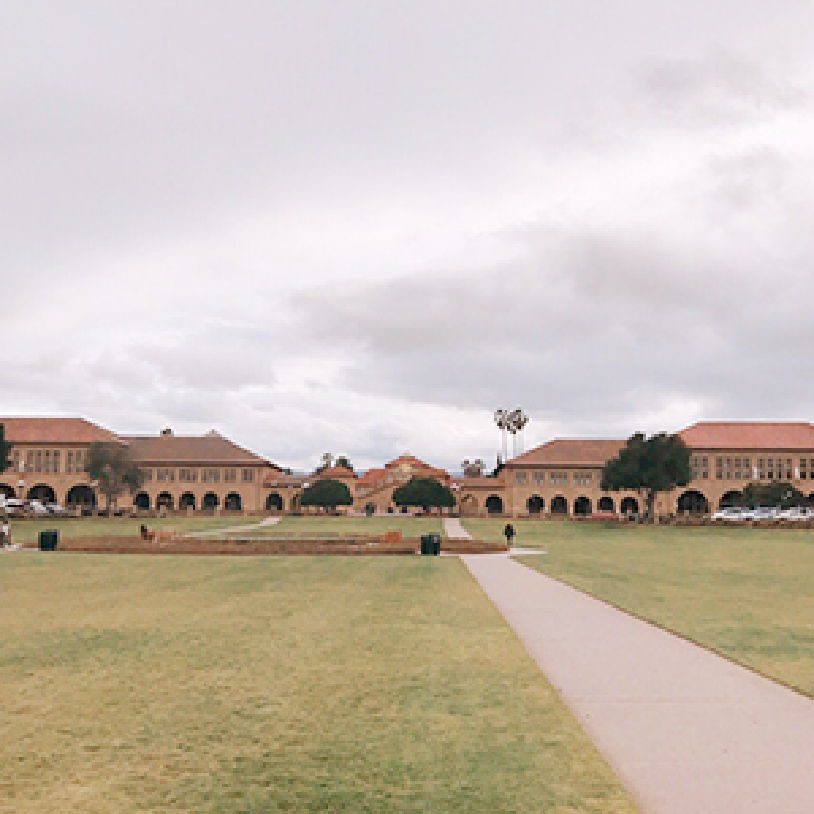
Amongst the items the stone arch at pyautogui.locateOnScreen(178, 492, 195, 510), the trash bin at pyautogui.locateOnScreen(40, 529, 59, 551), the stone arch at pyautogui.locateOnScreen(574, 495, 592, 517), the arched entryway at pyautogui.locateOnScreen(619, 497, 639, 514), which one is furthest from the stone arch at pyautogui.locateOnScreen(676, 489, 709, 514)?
the trash bin at pyautogui.locateOnScreen(40, 529, 59, 551)

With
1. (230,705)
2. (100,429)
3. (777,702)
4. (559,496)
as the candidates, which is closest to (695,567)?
(777,702)

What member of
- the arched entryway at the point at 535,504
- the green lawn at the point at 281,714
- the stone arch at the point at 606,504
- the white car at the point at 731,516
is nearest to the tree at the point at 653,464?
the white car at the point at 731,516

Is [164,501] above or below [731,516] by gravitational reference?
above

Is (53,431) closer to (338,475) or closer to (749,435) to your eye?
(338,475)

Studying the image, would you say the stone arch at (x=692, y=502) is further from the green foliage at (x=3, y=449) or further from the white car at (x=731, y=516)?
the green foliage at (x=3, y=449)

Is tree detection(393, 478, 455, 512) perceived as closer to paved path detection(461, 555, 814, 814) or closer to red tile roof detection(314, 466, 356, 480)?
red tile roof detection(314, 466, 356, 480)

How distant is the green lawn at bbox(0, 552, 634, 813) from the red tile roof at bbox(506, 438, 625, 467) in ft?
280

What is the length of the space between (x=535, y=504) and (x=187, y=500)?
44.6 m

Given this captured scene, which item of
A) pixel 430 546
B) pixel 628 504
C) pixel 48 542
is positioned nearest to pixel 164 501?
pixel 628 504

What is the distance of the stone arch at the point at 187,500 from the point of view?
97600mm

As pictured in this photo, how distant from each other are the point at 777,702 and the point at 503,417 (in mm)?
134434

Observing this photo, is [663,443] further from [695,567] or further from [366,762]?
[366,762]

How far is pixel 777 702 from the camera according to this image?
768cm

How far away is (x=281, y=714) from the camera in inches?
287
